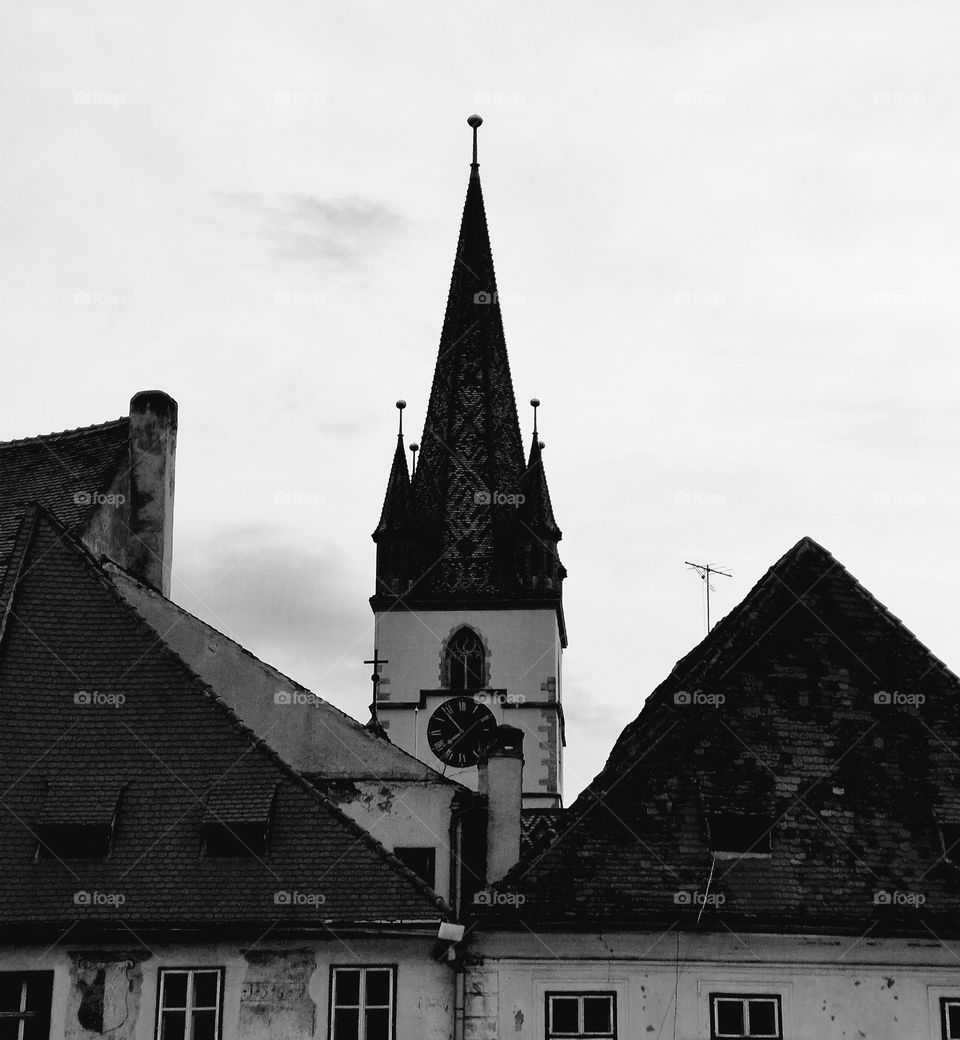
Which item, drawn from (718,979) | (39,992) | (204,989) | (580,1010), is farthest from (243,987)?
(718,979)

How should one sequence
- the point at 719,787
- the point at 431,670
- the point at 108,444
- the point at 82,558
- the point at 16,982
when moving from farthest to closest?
the point at 431,670
the point at 108,444
the point at 82,558
the point at 719,787
the point at 16,982

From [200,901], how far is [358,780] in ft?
15.6

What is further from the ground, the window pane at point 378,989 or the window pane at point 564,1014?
the window pane at point 378,989

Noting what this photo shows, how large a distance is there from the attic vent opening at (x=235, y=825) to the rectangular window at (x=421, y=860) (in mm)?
3508

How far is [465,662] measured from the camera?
58.5 metres

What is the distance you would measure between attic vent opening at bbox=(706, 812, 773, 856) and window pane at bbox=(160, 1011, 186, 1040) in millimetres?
6065

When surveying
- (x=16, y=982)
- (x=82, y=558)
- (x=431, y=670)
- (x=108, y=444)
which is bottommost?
(x=16, y=982)

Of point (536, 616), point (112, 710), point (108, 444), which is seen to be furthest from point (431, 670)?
point (112, 710)

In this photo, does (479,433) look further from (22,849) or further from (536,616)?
(22,849)

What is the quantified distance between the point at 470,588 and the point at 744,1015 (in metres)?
37.0

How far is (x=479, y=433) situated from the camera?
6169 centimetres

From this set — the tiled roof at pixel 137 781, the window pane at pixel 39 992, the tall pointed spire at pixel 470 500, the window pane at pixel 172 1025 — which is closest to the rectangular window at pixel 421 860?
the tiled roof at pixel 137 781

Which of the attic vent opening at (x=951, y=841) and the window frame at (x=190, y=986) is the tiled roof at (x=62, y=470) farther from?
the attic vent opening at (x=951, y=841)

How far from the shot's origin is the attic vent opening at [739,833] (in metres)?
22.9
